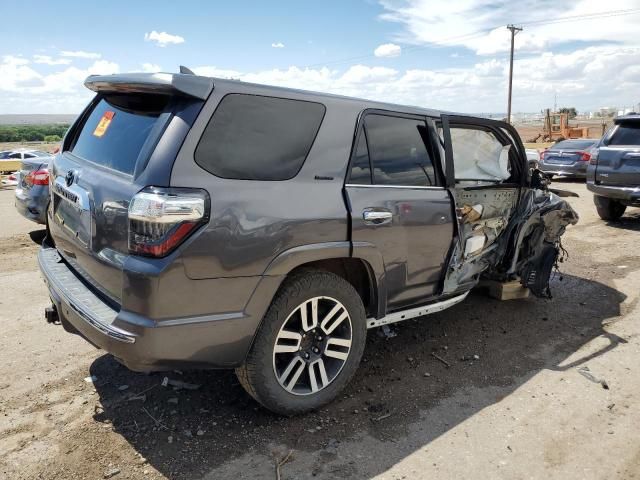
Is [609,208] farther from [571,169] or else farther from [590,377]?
[571,169]

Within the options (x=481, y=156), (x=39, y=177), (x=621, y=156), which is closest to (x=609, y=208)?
(x=621, y=156)

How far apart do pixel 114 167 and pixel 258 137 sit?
2.62 feet

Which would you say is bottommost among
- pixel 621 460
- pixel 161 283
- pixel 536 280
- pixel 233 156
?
pixel 621 460

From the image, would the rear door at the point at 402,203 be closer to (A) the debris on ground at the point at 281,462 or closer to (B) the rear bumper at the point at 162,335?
(B) the rear bumper at the point at 162,335

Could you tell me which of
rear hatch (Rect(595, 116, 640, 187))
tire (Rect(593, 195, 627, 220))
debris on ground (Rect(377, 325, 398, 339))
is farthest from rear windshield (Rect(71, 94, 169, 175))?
tire (Rect(593, 195, 627, 220))

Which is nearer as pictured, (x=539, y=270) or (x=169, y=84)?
(x=169, y=84)

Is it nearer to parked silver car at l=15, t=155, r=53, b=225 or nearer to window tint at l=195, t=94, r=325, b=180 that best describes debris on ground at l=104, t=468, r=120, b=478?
window tint at l=195, t=94, r=325, b=180

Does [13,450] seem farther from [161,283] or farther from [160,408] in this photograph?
[161,283]

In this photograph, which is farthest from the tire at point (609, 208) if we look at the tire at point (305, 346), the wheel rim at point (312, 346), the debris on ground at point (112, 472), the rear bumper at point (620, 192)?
the debris on ground at point (112, 472)

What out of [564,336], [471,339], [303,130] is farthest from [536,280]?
[303,130]

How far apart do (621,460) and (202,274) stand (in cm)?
236

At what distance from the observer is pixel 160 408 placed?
3.14m

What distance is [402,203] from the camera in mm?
3391

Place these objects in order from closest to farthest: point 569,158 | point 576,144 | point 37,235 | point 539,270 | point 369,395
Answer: point 369,395 < point 539,270 < point 37,235 < point 569,158 < point 576,144
